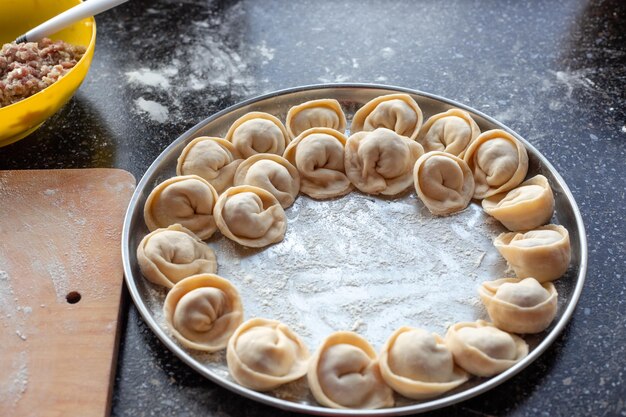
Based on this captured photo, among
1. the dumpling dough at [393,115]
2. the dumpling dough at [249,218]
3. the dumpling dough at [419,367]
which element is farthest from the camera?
the dumpling dough at [393,115]

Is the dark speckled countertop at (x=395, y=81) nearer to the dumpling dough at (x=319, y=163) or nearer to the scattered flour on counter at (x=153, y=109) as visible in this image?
the scattered flour on counter at (x=153, y=109)

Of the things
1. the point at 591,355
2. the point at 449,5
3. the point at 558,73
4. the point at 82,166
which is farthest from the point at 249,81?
the point at 591,355

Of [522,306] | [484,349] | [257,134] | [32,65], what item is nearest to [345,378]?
[484,349]

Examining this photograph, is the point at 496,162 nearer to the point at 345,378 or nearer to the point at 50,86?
the point at 345,378

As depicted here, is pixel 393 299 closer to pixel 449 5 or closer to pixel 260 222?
pixel 260 222

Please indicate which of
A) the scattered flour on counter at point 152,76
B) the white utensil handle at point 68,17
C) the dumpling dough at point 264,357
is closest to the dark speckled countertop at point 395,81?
the scattered flour on counter at point 152,76

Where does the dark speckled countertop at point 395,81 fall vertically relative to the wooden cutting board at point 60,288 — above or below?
above

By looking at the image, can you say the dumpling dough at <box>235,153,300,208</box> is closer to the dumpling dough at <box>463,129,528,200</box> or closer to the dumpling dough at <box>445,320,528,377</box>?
the dumpling dough at <box>463,129,528,200</box>

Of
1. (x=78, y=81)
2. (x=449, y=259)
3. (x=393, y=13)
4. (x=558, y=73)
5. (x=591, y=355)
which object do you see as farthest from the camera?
(x=393, y=13)

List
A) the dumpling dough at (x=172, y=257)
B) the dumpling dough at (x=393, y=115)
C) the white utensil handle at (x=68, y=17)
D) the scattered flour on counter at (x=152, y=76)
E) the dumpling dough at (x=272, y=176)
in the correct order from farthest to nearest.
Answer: the scattered flour on counter at (x=152, y=76) → the white utensil handle at (x=68, y=17) → the dumpling dough at (x=393, y=115) → the dumpling dough at (x=272, y=176) → the dumpling dough at (x=172, y=257)
